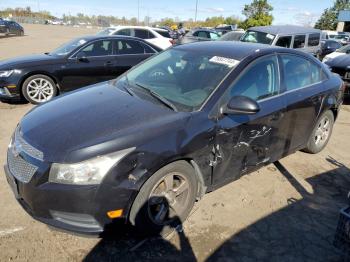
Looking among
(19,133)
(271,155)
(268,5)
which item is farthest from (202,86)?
(268,5)

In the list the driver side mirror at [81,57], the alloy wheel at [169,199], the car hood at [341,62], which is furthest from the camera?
the car hood at [341,62]

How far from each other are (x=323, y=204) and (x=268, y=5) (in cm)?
3061

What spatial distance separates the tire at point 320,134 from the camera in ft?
15.5

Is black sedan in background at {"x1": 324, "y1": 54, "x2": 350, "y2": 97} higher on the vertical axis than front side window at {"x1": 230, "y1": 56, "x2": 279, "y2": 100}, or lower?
lower

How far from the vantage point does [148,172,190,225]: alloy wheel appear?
2879 millimetres

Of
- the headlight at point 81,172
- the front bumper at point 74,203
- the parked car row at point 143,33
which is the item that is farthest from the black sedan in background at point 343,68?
the headlight at point 81,172

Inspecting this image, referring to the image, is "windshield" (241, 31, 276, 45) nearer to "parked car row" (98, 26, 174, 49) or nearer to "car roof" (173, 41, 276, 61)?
"parked car row" (98, 26, 174, 49)

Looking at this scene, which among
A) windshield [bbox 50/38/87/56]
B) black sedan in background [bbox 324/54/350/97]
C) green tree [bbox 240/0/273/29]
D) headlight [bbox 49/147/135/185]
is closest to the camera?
headlight [bbox 49/147/135/185]

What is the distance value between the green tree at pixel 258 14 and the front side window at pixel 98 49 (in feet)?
80.2

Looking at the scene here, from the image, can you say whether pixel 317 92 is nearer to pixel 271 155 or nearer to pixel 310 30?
pixel 271 155

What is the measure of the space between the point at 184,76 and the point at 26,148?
1716 mm

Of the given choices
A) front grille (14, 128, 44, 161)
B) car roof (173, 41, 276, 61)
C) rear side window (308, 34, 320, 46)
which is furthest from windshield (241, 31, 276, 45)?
front grille (14, 128, 44, 161)

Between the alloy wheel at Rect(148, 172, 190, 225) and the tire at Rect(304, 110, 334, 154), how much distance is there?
8.01ft

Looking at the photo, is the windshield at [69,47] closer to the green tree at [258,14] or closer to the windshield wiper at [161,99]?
the windshield wiper at [161,99]
